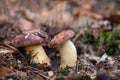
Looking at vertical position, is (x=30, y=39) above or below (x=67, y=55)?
above

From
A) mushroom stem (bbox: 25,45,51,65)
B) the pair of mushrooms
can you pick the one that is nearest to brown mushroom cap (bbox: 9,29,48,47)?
the pair of mushrooms

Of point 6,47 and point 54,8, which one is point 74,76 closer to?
point 6,47

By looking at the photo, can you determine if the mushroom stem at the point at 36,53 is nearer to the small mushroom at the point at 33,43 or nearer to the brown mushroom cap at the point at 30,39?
the small mushroom at the point at 33,43

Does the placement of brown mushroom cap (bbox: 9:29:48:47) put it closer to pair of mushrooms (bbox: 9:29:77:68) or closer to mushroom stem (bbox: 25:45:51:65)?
pair of mushrooms (bbox: 9:29:77:68)

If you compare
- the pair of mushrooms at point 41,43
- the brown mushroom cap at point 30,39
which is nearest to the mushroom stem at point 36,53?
the pair of mushrooms at point 41,43

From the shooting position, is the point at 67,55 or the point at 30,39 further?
the point at 67,55

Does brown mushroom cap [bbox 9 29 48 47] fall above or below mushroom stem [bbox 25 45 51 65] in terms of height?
above

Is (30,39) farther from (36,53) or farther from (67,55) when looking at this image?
(67,55)

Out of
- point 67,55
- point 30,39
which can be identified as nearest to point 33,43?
point 30,39
